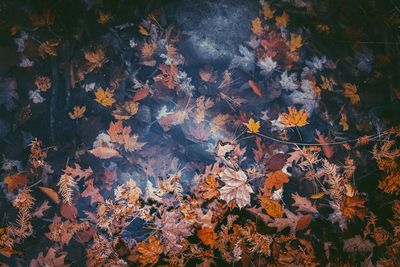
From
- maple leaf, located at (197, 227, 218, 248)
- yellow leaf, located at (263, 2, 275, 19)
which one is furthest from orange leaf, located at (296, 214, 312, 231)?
yellow leaf, located at (263, 2, 275, 19)

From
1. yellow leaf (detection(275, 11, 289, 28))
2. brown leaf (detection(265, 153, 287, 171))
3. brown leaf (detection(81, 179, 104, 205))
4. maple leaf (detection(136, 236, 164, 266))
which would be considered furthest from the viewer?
yellow leaf (detection(275, 11, 289, 28))

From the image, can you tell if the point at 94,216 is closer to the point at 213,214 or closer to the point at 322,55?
the point at 213,214

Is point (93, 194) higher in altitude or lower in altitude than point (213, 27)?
lower

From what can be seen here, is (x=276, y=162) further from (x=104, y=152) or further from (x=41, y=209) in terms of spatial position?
(x=41, y=209)

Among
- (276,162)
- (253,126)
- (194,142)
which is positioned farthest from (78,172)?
(276,162)

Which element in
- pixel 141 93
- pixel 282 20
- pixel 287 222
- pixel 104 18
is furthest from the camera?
pixel 282 20

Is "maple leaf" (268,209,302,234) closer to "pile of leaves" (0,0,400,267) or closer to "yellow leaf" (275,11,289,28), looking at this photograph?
"pile of leaves" (0,0,400,267)

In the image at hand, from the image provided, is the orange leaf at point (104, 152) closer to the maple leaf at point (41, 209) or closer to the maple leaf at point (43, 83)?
the maple leaf at point (41, 209)
